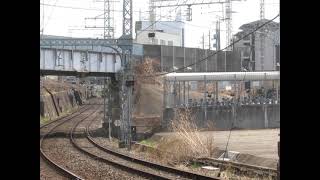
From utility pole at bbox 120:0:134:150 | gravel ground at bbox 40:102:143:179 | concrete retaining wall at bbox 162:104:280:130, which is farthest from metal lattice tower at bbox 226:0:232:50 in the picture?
gravel ground at bbox 40:102:143:179

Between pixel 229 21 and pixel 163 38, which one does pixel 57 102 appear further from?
pixel 163 38

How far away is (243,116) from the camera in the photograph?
39344 millimetres

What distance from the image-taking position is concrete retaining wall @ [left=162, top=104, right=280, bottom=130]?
37.9 m

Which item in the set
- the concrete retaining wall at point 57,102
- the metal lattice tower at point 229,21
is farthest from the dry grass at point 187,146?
the metal lattice tower at point 229,21

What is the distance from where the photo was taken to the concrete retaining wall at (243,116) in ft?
124

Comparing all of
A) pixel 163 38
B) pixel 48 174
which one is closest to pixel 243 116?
pixel 48 174

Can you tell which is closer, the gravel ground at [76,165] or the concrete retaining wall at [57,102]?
the gravel ground at [76,165]

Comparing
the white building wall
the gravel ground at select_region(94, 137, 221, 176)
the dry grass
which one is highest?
the white building wall

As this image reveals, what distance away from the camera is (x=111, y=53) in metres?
36.0

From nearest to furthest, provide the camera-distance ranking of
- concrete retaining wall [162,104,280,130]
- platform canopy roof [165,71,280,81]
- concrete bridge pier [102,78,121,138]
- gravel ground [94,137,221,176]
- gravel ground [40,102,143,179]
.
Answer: gravel ground [40,102,143,179] < gravel ground [94,137,221,176] < concrete bridge pier [102,78,121,138] < concrete retaining wall [162,104,280,130] < platform canopy roof [165,71,280,81]

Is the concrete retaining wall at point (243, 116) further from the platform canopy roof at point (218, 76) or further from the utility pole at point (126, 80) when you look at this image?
the utility pole at point (126, 80)

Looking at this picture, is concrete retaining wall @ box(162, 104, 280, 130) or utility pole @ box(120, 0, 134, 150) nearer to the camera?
Answer: utility pole @ box(120, 0, 134, 150)

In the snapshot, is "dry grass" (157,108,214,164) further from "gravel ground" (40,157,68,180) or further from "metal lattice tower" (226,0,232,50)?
"metal lattice tower" (226,0,232,50)
